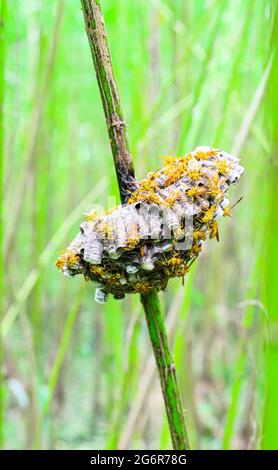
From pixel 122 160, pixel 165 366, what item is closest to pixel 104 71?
pixel 122 160

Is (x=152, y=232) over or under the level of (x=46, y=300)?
under

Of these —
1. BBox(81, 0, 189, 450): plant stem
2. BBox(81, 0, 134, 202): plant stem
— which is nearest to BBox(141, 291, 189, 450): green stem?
BBox(81, 0, 189, 450): plant stem

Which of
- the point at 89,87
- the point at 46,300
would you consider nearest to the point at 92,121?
the point at 89,87

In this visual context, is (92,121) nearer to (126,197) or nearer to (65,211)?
(65,211)

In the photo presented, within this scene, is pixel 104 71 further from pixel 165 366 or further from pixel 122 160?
pixel 165 366

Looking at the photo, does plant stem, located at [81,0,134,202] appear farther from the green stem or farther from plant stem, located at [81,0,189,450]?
the green stem

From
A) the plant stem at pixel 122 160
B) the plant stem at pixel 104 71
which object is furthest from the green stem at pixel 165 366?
the plant stem at pixel 104 71
